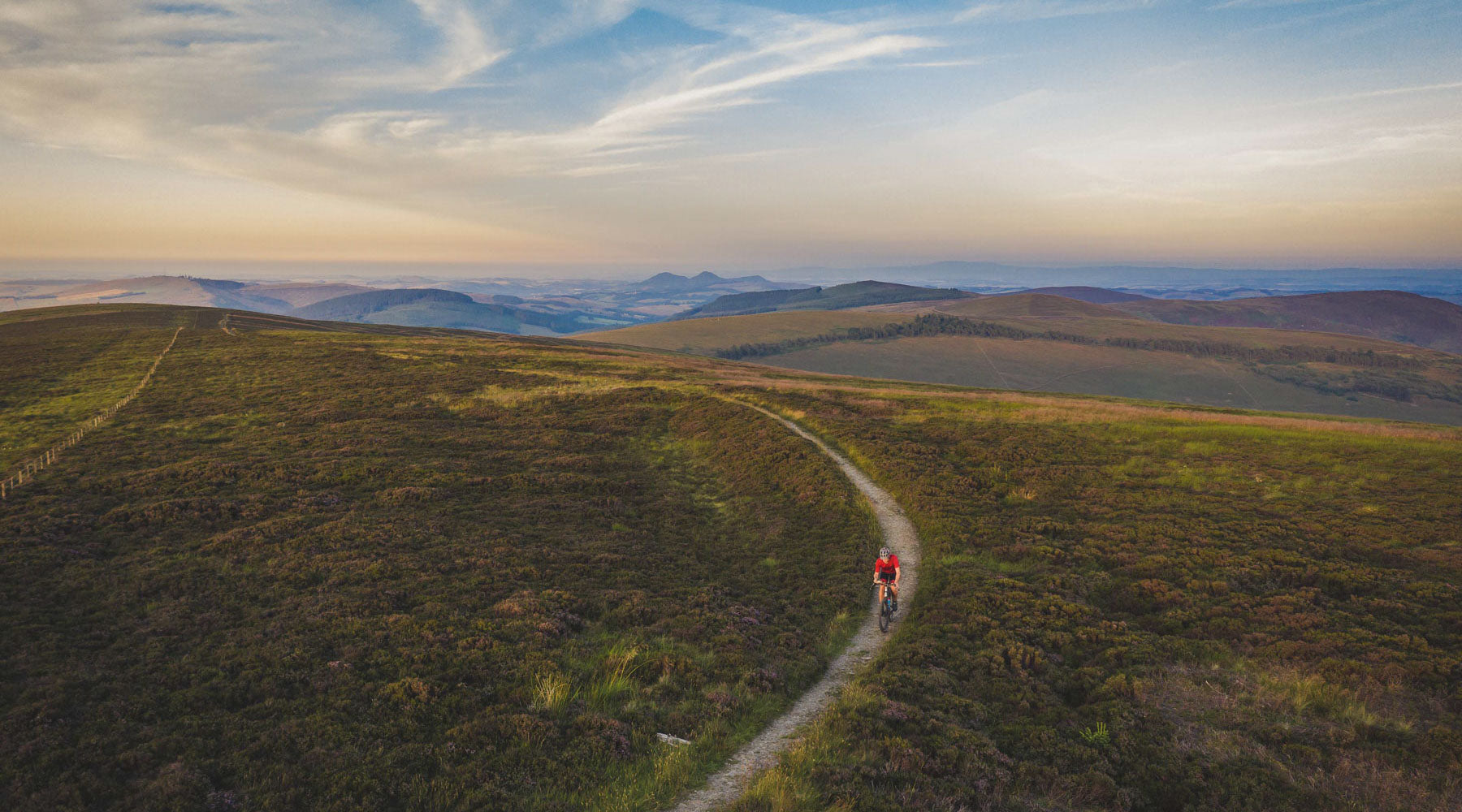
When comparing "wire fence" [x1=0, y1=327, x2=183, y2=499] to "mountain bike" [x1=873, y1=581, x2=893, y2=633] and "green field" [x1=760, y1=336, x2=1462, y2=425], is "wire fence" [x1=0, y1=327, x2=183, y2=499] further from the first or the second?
"green field" [x1=760, y1=336, x2=1462, y2=425]

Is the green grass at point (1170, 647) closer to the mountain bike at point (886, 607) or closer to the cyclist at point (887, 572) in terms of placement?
the mountain bike at point (886, 607)

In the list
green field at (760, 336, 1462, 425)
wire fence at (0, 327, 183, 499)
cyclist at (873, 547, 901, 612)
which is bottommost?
green field at (760, 336, 1462, 425)

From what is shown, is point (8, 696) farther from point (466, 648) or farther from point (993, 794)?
point (993, 794)

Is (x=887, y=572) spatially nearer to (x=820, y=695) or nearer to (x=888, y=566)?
(x=888, y=566)

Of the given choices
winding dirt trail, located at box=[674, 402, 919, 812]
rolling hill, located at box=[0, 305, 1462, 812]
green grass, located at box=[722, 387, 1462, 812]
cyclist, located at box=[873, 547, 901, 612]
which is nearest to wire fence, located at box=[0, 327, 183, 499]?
rolling hill, located at box=[0, 305, 1462, 812]

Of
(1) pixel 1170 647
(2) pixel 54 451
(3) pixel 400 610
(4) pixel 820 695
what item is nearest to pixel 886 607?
(4) pixel 820 695

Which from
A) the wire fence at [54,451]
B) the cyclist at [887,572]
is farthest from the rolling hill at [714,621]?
the cyclist at [887,572]
